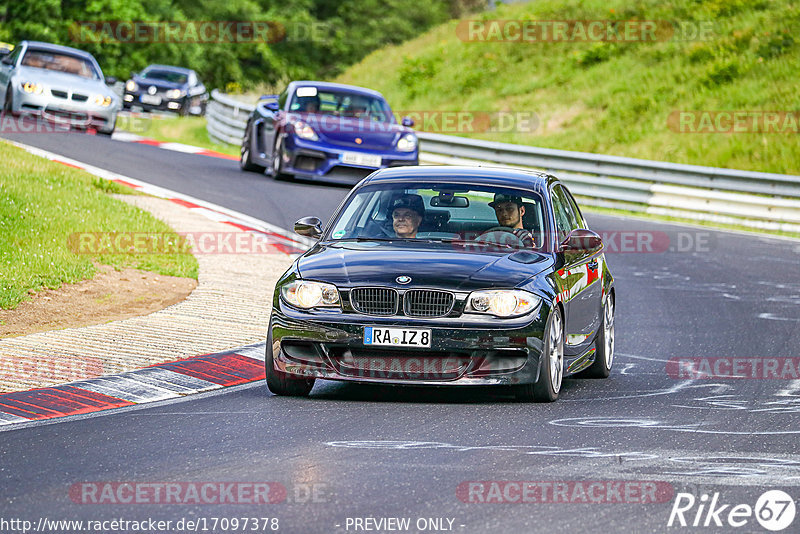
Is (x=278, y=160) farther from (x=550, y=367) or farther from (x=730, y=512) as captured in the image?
(x=730, y=512)

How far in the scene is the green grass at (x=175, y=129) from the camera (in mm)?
32188

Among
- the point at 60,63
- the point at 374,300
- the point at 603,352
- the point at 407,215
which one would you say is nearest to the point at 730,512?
Answer: the point at 374,300

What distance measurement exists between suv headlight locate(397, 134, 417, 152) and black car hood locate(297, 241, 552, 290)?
12.7 m

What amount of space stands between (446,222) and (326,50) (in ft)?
210

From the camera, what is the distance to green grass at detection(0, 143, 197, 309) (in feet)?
42.7

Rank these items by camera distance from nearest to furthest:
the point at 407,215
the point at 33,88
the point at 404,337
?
the point at 404,337
the point at 407,215
the point at 33,88

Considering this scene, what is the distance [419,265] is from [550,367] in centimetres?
102

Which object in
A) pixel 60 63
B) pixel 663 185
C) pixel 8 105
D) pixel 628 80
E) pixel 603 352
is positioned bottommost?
pixel 663 185

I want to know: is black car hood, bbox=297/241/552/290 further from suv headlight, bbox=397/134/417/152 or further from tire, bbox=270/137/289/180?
tire, bbox=270/137/289/180

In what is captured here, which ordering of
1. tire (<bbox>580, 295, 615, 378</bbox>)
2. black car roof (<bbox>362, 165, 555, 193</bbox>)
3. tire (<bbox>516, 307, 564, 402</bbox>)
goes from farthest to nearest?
tire (<bbox>580, 295, 615, 378</bbox>) < black car roof (<bbox>362, 165, 555, 193</bbox>) < tire (<bbox>516, 307, 564, 402</bbox>)

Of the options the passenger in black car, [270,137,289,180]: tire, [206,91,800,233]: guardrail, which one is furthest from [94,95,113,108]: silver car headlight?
the passenger in black car

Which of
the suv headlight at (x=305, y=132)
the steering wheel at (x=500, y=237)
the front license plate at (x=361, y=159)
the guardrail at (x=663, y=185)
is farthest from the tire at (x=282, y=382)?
the guardrail at (x=663, y=185)

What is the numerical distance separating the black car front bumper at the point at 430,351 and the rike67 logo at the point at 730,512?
2311mm

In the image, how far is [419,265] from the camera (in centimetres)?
866
